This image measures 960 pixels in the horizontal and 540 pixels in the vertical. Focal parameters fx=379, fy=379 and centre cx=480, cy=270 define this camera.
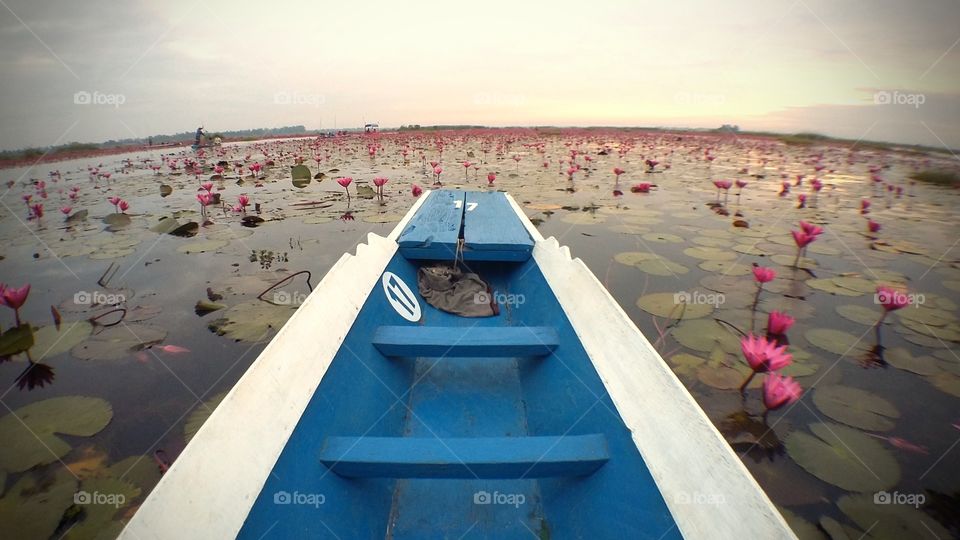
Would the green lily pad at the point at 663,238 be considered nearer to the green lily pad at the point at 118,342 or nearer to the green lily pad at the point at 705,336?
the green lily pad at the point at 705,336

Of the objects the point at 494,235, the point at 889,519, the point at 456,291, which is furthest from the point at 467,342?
the point at 889,519

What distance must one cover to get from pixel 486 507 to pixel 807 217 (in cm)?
672

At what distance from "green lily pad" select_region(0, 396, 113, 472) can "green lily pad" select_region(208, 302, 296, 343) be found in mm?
777

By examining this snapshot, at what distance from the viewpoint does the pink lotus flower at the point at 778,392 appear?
1.65 meters

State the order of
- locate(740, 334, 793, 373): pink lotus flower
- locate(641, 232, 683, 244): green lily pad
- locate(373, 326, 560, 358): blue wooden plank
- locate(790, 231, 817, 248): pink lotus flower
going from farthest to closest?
locate(641, 232, 683, 244): green lily pad → locate(790, 231, 817, 248): pink lotus flower → locate(373, 326, 560, 358): blue wooden plank → locate(740, 334, 793, 373): pink lotus flower

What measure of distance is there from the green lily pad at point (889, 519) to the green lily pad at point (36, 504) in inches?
119

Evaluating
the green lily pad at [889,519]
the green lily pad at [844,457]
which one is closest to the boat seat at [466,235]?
the green lily pad at [844,457]

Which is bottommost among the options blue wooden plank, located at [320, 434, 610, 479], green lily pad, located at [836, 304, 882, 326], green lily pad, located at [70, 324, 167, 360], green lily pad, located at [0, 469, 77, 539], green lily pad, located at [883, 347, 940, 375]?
green lily pad, located at [0, 469, 77, 539]

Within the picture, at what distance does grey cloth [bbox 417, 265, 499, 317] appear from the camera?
2.84 meters

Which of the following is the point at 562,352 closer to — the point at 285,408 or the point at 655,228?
the point at 285,408

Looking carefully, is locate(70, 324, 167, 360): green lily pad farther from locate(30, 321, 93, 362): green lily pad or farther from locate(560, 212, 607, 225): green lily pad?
locate(560, 212, 607, 225): green lily pad

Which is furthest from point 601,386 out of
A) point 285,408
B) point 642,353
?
point 285,408

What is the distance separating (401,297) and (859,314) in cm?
347

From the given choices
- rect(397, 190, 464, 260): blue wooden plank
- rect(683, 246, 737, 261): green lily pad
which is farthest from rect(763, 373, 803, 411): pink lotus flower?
rect(683, 246, 737, 261): green lily pad
